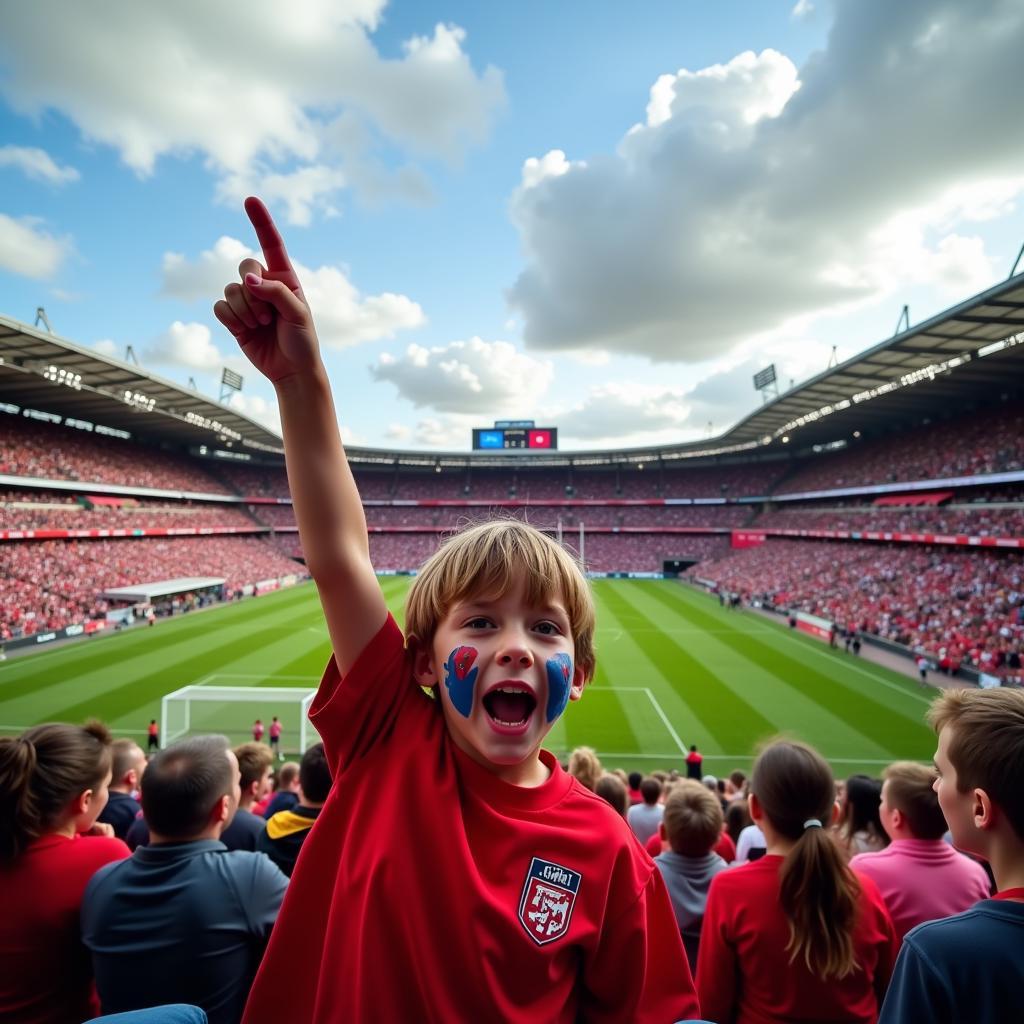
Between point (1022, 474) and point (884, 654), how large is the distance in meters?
10.9

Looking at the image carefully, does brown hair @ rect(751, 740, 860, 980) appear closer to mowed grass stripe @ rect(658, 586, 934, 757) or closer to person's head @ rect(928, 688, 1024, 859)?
person's head @ rect(928, 688, 1024, 859)

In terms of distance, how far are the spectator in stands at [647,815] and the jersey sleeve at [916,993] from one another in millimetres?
5178

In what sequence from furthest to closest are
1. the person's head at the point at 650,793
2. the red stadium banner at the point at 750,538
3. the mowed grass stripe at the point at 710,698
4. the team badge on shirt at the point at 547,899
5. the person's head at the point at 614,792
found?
1. the red stadium banner at the point at 750,538
2. the mowed grass stripe at the point at 710,698
3. the person's head at the point at 650,793
4. the person's head at the point at 614,792
5. the team badge on shirt at the point at 547,899

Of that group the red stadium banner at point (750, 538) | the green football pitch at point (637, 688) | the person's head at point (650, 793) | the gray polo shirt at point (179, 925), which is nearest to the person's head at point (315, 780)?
the gray polo shirt at point (179, 925)

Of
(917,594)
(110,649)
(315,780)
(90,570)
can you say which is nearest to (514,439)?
(90,570)

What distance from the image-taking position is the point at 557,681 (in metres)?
1.78

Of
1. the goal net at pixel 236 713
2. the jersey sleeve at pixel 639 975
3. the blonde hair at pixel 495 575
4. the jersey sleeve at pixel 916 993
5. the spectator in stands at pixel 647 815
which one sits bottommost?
the goal net at pixel 236 713

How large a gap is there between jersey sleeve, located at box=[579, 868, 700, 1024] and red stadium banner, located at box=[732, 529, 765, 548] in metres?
46.2

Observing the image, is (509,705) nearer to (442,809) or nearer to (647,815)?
(442,809)

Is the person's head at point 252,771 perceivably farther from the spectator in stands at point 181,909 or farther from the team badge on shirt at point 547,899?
the team badge on shirt at point 547,899

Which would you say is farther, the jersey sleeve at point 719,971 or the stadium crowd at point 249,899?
the jersey sleeve at point 719,971

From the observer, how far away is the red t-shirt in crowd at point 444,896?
4.48 feet

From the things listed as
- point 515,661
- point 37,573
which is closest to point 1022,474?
point 515,661

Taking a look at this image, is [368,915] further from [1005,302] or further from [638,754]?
[1005,302]
